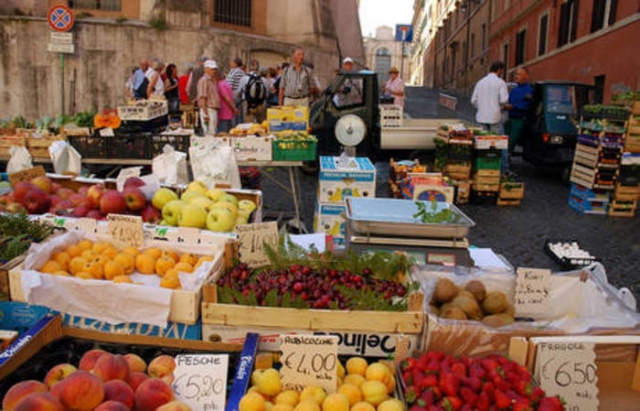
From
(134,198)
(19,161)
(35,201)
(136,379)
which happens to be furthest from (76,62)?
(136,379)

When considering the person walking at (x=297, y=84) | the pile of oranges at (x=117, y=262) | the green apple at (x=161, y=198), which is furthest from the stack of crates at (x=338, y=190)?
the person walking at (x=297, y=84)

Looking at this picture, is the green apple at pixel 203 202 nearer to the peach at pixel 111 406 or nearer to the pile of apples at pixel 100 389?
the pile of apples at pixel 100 389

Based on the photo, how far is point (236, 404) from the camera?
2.12 meters

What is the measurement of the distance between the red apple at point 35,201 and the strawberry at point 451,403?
11.5ft

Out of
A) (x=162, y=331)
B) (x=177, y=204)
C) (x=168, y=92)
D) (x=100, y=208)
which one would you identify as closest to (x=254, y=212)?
(x=177, y=204)

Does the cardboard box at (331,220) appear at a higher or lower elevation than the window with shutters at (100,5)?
lower

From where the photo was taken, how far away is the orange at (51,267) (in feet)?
10.3

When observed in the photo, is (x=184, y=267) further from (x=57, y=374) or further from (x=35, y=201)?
(x=35, y=201)

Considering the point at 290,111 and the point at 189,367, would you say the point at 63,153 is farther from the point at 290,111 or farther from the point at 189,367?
the point at 189,367

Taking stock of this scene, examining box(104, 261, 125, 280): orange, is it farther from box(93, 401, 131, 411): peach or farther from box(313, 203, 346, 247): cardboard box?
box(313, 203, 346, 247): cardboard box

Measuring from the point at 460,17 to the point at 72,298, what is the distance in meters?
39.0

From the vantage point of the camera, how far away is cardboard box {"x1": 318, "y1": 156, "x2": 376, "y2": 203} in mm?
5254

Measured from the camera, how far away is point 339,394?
2.13m

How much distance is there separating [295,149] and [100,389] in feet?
14.6
